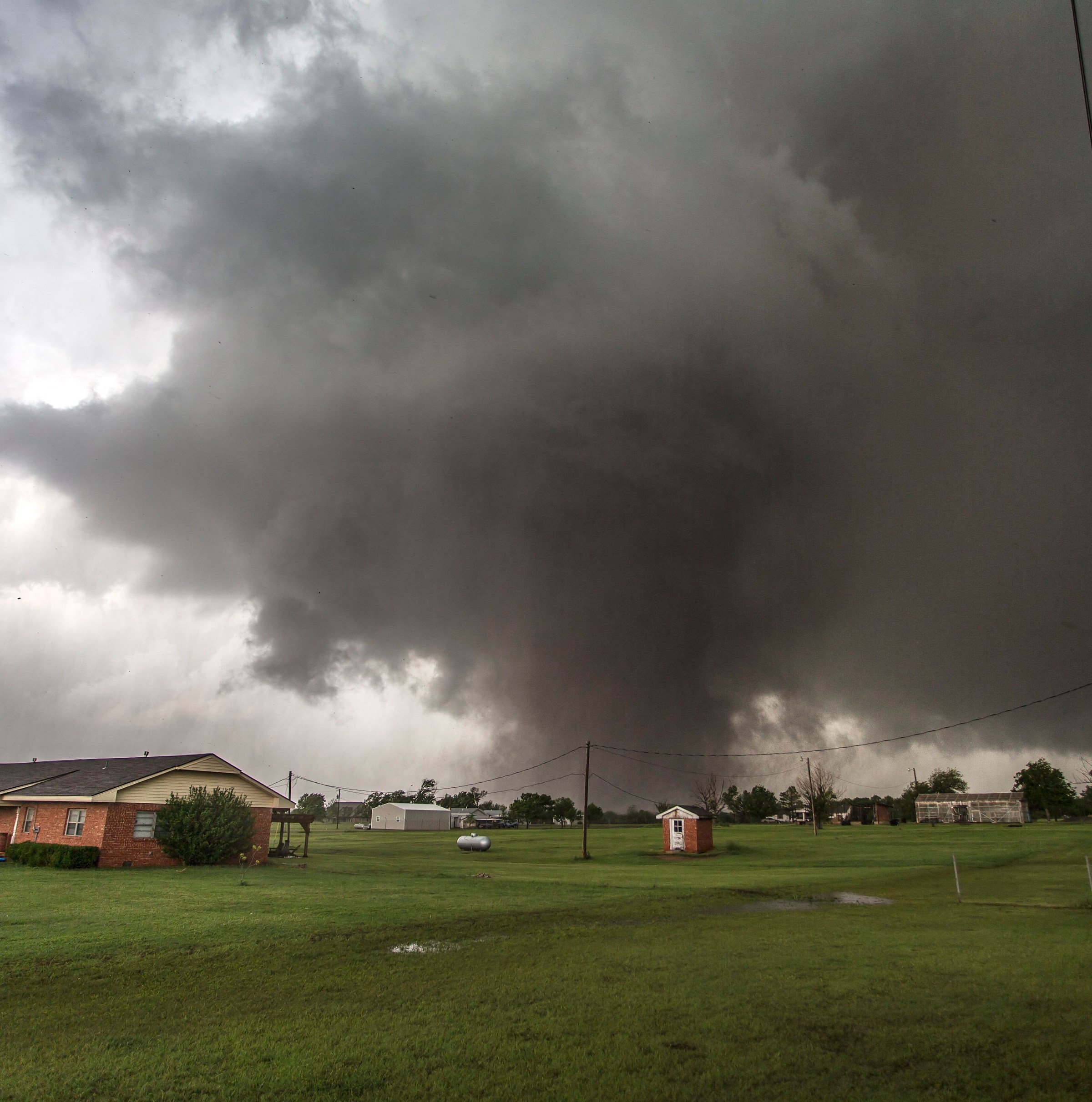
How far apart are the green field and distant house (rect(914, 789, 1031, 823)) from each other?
341 feet

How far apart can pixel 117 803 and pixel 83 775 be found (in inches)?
390

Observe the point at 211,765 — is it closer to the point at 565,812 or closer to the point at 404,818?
the point at 404,818

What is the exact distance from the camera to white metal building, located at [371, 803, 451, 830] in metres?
126

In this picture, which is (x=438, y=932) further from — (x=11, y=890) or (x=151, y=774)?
(x=151, y=774)

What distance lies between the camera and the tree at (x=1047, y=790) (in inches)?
5886

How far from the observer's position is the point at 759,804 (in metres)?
170

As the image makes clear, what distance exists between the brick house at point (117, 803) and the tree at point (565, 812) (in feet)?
461

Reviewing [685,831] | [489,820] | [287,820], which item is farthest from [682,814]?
[489,820]

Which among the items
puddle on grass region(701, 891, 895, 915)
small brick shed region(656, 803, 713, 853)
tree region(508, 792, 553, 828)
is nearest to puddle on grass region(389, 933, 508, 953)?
puddle on grass region(701, 891, 895, 915)

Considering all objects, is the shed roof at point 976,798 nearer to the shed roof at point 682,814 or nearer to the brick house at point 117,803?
the shed roof at point 682,814

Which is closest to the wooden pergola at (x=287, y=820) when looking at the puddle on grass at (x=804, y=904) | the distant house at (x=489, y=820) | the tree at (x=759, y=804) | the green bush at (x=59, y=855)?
→ the green bush at (x=59, y=855)

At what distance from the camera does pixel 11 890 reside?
28406 mm

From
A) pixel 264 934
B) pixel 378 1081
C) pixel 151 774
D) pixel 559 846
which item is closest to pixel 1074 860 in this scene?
pixel 559 846

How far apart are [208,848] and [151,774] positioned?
5.56m
